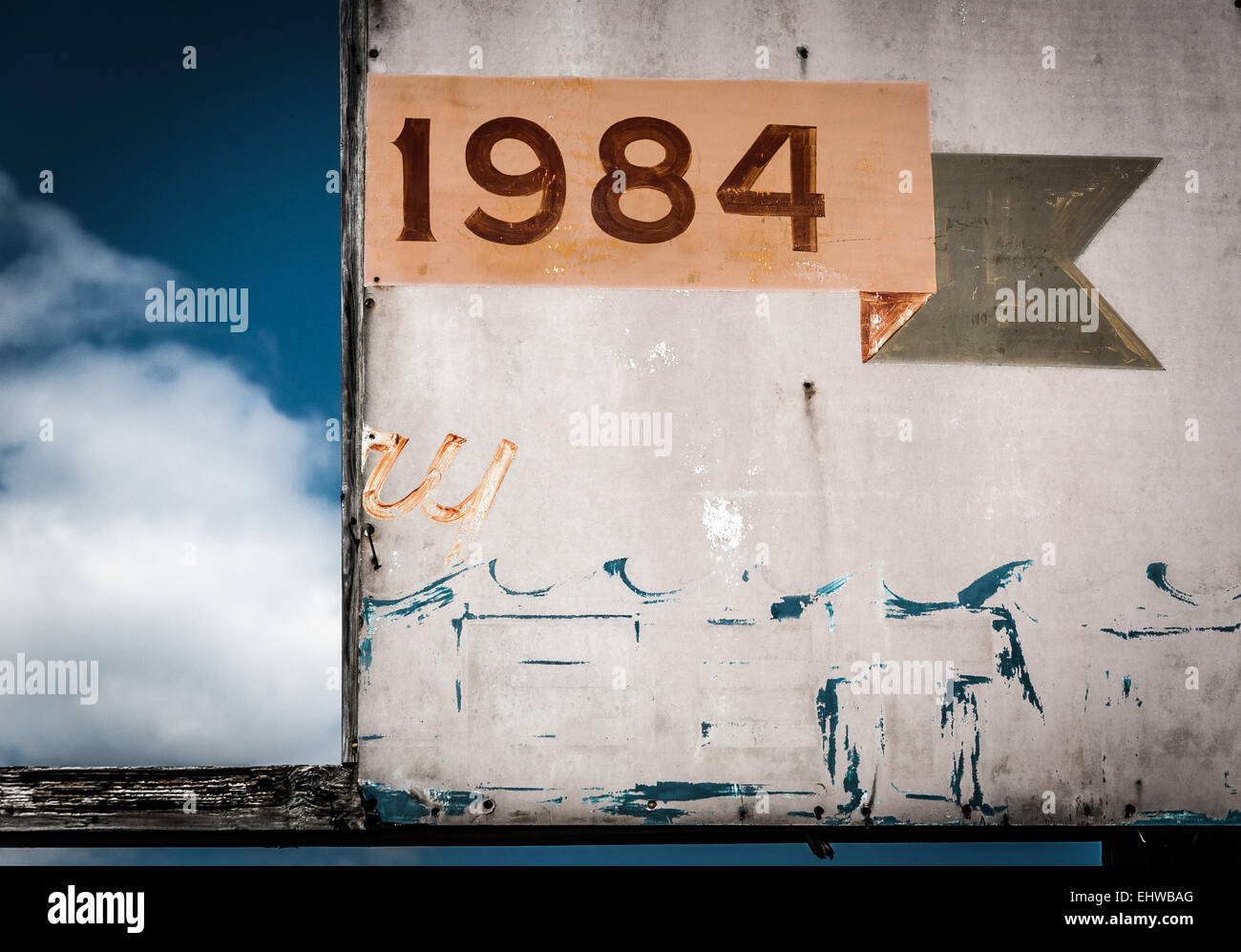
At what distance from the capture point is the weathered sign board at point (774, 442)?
2.54 m

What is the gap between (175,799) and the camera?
2.55 metres

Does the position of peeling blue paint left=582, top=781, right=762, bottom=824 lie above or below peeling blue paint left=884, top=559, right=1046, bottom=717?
below

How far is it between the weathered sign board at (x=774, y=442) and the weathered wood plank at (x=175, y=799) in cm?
19

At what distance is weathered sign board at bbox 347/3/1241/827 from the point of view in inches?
100

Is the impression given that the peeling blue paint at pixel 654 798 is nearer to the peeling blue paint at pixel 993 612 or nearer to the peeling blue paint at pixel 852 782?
the peeling blue paint at pixel 852 782

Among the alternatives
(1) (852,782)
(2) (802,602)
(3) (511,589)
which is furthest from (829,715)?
(3) (511,589)

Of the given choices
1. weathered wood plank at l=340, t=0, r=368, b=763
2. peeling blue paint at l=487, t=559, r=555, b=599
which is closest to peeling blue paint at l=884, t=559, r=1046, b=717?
peeling blue paint at l=487, t=559, r=555, b=599

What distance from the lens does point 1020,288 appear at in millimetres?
2695

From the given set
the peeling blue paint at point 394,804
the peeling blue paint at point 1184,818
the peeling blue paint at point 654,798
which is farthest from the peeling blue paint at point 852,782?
the peeling blue paint at point 394,804

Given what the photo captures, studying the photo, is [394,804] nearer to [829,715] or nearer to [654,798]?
[654,798]

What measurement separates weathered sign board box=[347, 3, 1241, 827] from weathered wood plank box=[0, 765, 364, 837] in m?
0.19

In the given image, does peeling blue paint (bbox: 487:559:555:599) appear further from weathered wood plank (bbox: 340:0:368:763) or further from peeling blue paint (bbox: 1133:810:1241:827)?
peeling blue paint (bbox: 1133:810:1241:827)
